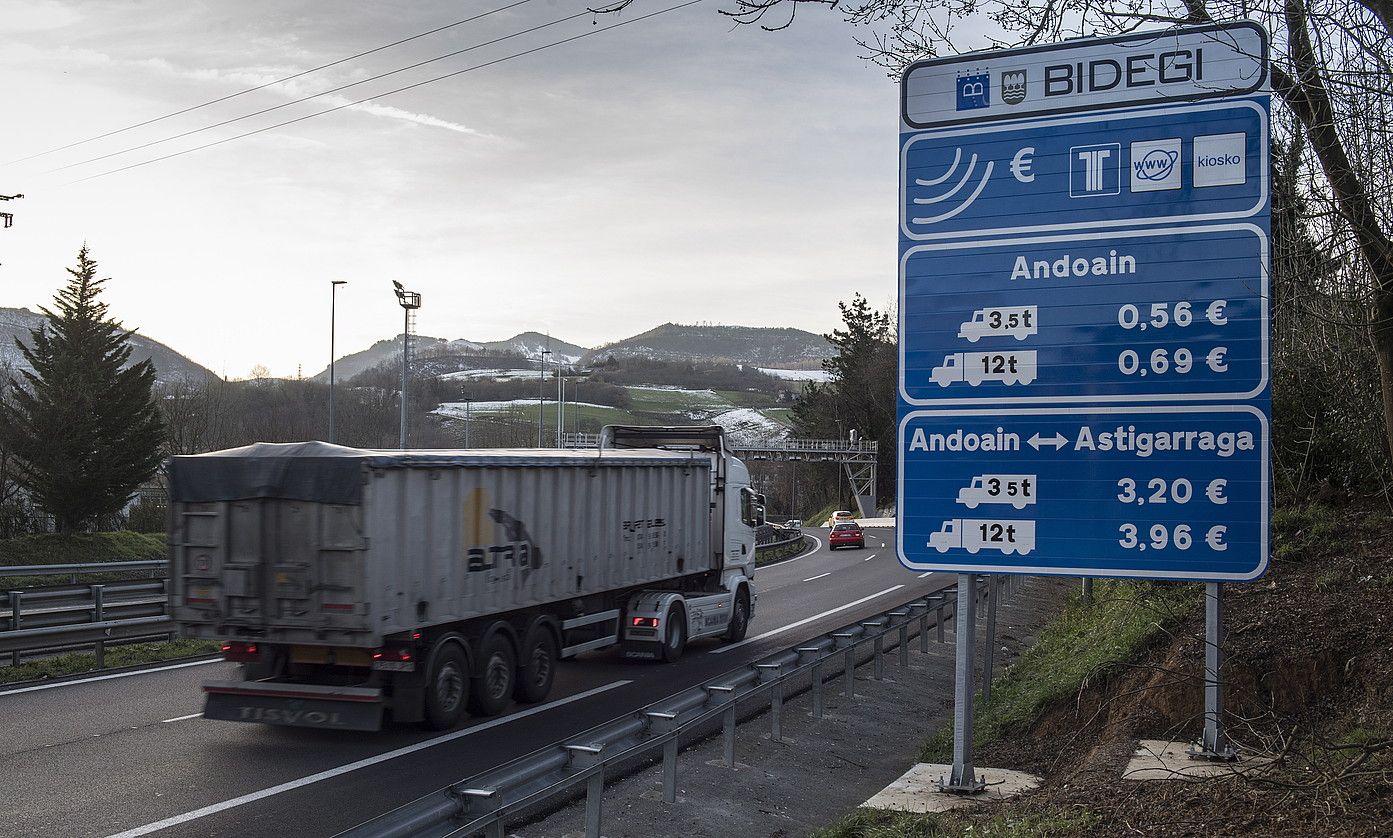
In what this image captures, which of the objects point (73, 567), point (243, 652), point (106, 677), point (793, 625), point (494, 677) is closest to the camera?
point (243, 652)

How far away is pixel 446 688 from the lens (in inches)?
472

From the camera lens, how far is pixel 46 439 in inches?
1554

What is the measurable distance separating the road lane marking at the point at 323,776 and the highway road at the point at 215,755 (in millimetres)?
16

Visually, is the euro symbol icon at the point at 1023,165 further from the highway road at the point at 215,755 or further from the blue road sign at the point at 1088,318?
the highway road at the point at 215,755

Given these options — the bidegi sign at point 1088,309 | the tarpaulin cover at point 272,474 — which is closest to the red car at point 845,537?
the tarpaulin cover at point 272,474

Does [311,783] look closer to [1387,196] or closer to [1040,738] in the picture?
[1040,738]

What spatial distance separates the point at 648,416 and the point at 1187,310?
5240 inches

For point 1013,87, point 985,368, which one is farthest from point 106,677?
point 1013,87

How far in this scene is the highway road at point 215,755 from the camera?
8.48 m

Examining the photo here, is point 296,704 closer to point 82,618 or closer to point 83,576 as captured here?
point 82,618

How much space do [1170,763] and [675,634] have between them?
9.96m

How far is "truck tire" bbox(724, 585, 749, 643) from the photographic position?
63.4 feet

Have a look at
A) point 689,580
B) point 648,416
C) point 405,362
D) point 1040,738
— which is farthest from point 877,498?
point 1040,738

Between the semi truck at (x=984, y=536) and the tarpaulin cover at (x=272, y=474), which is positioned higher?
the tarpaulin cover at (x=272, y=474)
